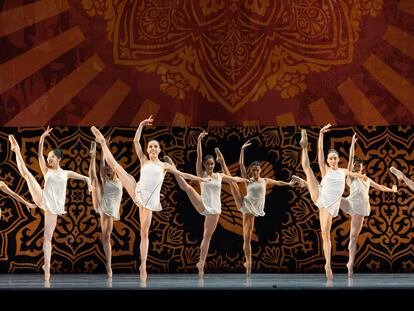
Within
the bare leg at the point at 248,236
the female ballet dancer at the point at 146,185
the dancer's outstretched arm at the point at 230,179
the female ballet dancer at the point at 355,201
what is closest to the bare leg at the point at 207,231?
the dancer's outstretched arm at the point at 230,179

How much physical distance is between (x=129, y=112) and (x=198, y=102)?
2.93 feet

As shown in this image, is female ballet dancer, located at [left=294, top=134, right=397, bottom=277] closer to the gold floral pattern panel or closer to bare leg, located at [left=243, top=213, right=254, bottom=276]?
bare leg, located at [left=243, top=213, right=254, bottom=276]

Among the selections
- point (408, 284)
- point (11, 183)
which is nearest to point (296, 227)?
point (408, 284)

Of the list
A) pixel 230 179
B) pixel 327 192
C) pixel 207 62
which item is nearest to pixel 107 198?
pixel 230 179

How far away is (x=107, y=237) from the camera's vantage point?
11453mm

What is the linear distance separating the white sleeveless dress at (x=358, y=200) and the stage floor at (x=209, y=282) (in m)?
0.79

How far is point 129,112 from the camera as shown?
1212 cm

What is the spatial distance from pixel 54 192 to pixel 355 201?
3.56 metres

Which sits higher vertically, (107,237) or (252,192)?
(252,192)

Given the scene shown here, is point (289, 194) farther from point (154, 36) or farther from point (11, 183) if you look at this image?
point (11, 183)

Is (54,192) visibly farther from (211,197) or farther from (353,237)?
(353,237)

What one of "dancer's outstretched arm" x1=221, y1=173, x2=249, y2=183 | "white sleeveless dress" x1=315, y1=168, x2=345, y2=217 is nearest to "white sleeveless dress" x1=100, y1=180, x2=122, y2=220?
"dancer's outstretched arm" x1=221, y1=173, x2=249, y2=183
